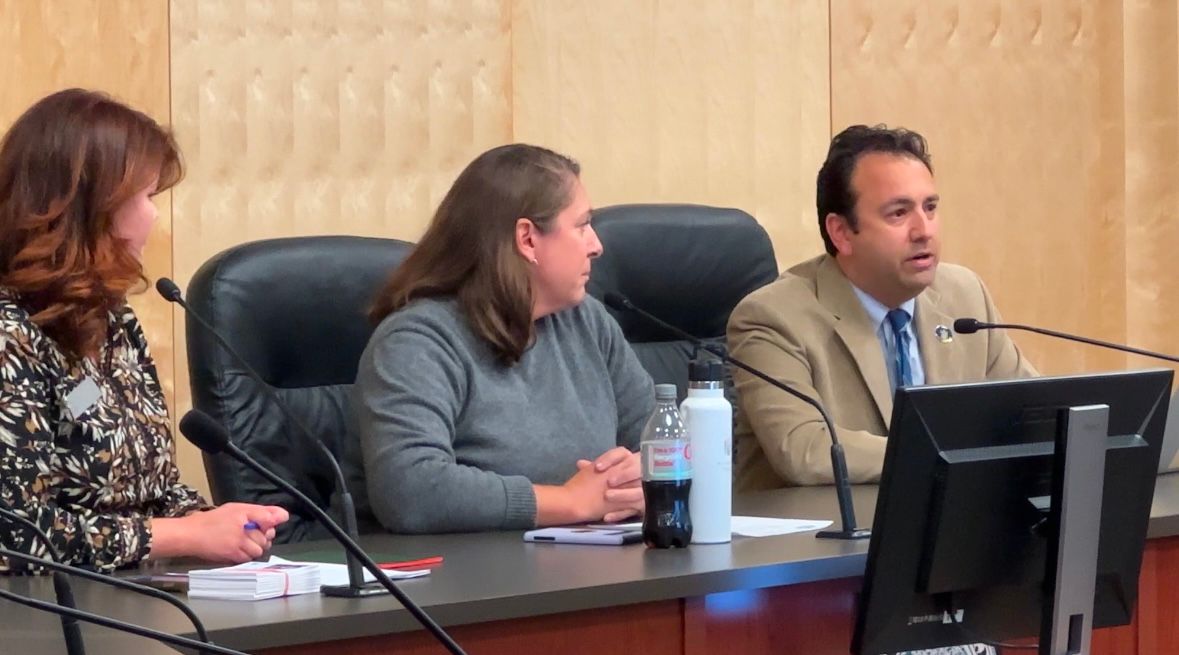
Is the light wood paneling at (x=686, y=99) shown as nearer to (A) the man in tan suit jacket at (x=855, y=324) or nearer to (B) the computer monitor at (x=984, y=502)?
(A) the man in tan suit jacket at (x=855, y=324)

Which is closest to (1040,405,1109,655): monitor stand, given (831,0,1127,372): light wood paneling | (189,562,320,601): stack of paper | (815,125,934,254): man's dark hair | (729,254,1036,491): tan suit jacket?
(189,562,320,601): stack of paper

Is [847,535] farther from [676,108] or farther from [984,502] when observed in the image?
[676,108]

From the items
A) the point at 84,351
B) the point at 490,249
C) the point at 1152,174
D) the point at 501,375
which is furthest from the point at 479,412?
the point at 1152,174

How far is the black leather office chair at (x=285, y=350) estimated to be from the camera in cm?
274

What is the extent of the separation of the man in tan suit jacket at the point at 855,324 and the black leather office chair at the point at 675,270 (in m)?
0.17

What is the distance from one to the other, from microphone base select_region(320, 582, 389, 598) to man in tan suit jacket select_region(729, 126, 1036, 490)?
1228 millimetres

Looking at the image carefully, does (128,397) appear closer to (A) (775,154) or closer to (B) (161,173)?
(B) (161,173)

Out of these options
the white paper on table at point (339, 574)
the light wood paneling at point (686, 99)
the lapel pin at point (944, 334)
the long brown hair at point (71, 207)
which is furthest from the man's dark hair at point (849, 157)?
the white paper on table at point (339, 574)

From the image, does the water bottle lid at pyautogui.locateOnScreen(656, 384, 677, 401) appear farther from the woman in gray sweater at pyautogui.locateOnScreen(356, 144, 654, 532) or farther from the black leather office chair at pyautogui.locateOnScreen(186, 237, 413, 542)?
the black leather office chair at pyautogui.locateOnScreen(186, 237, 413, 542)

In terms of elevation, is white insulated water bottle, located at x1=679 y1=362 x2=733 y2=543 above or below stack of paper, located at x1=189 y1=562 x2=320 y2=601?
above

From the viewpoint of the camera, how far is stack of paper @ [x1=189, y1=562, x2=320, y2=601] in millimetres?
1792

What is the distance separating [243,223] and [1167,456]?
183 centimetres

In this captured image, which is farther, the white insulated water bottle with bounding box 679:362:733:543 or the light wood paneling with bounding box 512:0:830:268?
the light wood paneling with bounding box 512:0:830:268

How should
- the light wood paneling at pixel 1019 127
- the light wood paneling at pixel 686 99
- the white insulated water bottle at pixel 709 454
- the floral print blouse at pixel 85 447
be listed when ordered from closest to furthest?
1. the floral print blouse at pixel 85 447
2. the white insulated water bottle at pixel 709 454
3. the light wood paneling at pixel 686 99
4. the light wood paneling at pixel 1019 127
